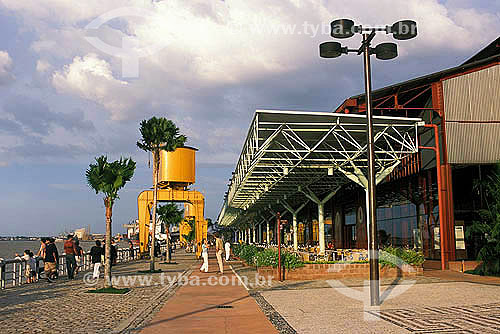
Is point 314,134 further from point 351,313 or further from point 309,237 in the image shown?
point 309,237

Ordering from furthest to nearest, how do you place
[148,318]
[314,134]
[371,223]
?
[314,134] → [371,223] → [148,318]

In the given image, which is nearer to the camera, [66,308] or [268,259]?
[66,308]

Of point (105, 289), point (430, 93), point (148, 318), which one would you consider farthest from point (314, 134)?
point (148, 318)

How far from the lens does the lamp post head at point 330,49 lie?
38.4 ft

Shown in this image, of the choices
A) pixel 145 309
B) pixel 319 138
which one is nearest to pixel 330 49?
pixel 145 309

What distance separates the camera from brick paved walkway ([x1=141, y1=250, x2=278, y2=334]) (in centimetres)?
937

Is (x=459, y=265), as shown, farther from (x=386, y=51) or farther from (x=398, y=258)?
(x=386, y=51)

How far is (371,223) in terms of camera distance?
11.9 metres

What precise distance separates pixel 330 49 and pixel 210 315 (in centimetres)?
645

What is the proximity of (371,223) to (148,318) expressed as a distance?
534 cm

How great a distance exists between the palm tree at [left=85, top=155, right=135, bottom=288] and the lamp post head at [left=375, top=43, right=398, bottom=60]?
28.6 ft

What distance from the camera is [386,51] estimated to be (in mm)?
11680

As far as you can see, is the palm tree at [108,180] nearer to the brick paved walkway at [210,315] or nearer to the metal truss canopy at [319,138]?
the brick paved walkway at [210,315]

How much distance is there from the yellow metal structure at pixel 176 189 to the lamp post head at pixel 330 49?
113 ft
